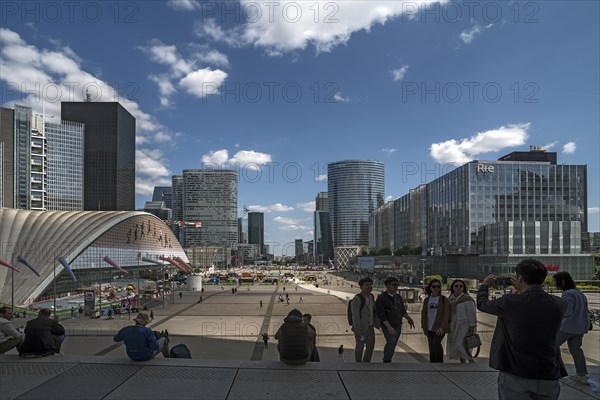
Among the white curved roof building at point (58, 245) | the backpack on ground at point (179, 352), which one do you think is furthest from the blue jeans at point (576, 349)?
the white curved roof building at point (58, 245)

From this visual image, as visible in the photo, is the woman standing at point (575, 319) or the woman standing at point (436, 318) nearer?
the woman standing at point (575, 319)

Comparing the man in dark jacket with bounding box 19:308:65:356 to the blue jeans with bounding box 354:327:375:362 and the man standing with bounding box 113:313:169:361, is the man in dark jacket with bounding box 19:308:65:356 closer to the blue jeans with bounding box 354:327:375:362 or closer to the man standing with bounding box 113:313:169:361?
the man standing with bounding box 113:313:169:361

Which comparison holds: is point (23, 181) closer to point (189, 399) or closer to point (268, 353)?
point (268, 353)

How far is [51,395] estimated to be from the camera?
20.8 feet

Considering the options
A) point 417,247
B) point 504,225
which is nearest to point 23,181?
point 417,247

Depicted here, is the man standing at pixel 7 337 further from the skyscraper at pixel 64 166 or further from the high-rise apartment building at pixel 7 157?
the skyscraper at pixel 64 166

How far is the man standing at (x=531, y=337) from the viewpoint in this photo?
4.10m

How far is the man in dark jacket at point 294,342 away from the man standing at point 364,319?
1.64 m

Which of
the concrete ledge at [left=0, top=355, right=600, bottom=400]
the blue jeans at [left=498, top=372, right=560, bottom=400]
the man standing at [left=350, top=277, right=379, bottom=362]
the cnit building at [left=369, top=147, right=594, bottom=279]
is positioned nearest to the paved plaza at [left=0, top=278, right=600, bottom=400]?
the concrete ledge at [left=0, top=355, right=600, bottom=400]

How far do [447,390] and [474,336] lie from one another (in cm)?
231

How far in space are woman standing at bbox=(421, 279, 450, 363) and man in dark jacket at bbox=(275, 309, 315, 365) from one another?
→ 116 inches

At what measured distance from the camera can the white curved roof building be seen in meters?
61.7

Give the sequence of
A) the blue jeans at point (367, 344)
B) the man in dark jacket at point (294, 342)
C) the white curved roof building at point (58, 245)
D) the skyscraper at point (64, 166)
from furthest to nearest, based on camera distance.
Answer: the skyscraper at point (64, 166)
the white curved roof building at point (58, 245)
the blue jeans at point (367, 344)
the man in dark jacket at point (294, 342)

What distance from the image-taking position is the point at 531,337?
13.6 feet
